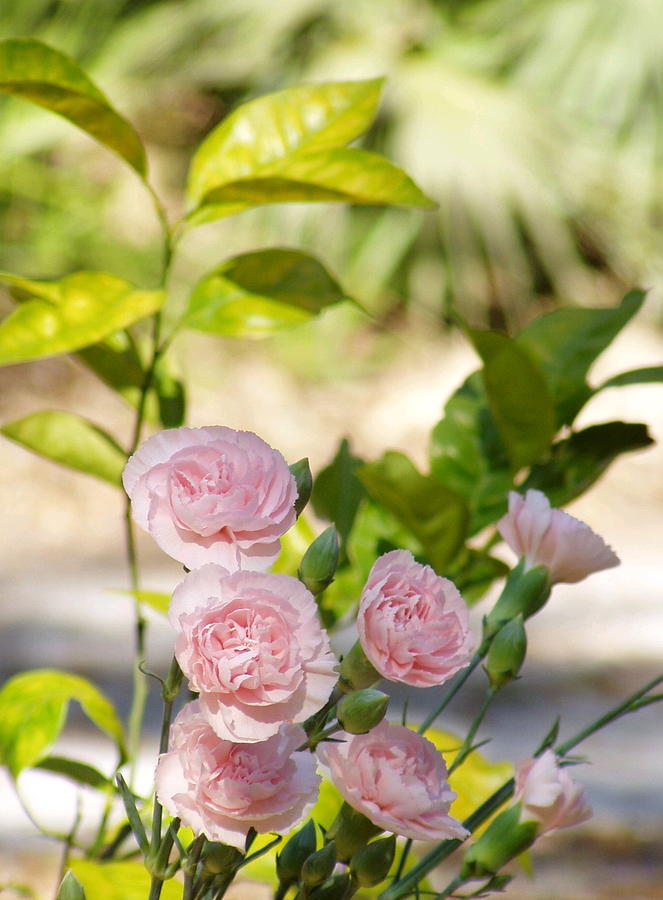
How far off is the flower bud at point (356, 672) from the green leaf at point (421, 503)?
4.5 inches

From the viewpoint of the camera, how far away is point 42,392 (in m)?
2.12

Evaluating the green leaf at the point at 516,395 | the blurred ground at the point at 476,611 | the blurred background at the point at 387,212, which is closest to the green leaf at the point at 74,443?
the blurred ground at the point at 476,611

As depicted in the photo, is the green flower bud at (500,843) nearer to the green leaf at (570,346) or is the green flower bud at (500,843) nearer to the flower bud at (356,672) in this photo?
the flower bud at (356,672)

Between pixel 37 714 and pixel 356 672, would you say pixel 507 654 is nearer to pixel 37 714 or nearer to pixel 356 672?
pixel 356 672

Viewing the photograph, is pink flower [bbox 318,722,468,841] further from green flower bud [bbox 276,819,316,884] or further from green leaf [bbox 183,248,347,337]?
green leaf [bbox 183,248,347,337]

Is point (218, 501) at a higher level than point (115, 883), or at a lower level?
higher

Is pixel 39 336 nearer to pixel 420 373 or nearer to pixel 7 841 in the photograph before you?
pixel 7 841

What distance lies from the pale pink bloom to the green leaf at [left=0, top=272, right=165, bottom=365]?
0.20m

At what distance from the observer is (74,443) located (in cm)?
44

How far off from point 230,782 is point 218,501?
0.06m

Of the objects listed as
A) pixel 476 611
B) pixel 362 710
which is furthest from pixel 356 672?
pixel 476 611

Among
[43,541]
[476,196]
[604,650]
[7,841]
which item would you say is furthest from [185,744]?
[476,196]

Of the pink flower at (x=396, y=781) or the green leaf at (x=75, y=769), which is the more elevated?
the pink flower at (x=396, y=781)

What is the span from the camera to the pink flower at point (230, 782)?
0.73 feet
